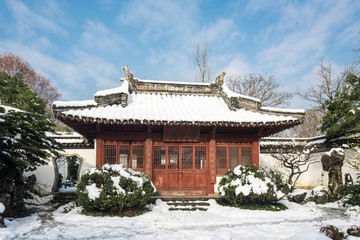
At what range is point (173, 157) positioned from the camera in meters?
9.59

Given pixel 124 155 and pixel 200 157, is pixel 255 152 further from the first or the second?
pixel 124 155

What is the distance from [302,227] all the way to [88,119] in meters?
6.90

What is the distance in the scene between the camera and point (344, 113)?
11719mm

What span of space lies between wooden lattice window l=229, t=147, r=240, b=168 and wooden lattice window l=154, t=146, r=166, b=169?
107 inches

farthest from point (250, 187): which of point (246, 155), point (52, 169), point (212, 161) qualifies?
point (52, 169)

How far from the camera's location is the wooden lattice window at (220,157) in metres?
9.69

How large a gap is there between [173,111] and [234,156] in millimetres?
3136

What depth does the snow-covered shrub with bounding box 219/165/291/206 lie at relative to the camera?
792 cm

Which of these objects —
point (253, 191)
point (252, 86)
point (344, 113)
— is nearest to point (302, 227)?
point (253, 191)

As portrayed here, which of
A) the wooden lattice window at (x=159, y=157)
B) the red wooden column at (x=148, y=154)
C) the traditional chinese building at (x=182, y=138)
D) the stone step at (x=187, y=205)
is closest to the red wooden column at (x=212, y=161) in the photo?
the traditional chinese building at (x=182, y=138)

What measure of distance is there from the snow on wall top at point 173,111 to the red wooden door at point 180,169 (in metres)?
1.40

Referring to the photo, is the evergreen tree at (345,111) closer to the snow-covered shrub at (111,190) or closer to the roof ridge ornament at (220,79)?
the roof ridge ornament at (220,79)

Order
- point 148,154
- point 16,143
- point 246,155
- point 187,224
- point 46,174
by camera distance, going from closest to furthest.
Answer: point 16,143, point 187,224, point 148,154, point 246,155, point 46,174

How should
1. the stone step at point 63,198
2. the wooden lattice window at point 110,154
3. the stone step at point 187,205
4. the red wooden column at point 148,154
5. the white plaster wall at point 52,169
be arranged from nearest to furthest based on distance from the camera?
the stone step at point 187,205, the red wooden column at point 148,154, the wooden lattice window at point 110,154, the stone step at point 63,198, the white plaster wall at point 52,169
